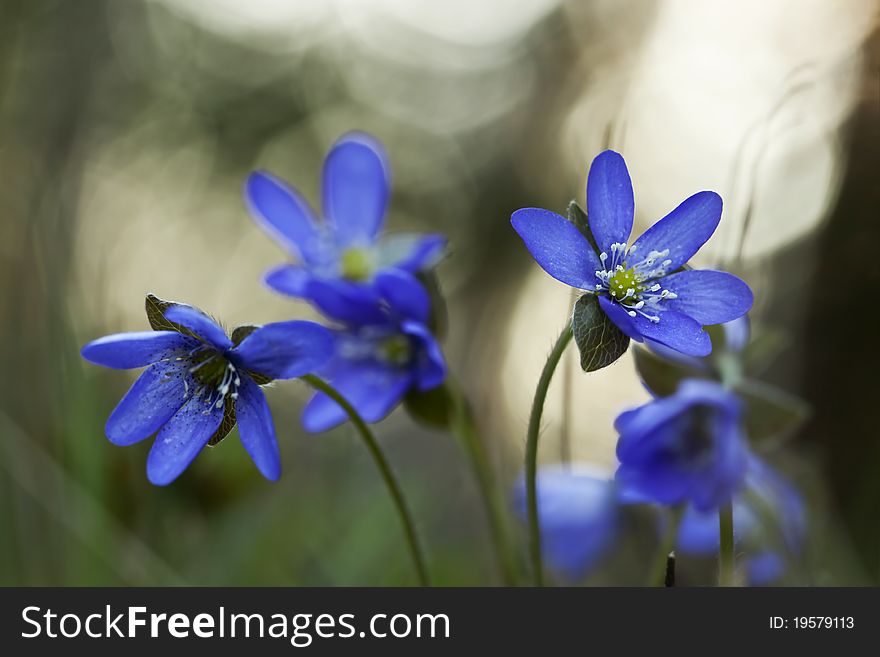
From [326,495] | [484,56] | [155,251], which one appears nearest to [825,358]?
[326,495]

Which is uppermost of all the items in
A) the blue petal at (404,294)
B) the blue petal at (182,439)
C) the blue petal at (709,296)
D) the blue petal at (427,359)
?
the blue petal at (404,294)

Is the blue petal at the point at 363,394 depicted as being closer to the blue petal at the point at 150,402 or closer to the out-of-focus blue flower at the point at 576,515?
the blue petal at the point at 150,402

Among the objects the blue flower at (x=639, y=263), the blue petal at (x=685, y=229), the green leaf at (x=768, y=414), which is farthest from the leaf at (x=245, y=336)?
the green leaf at (x=768, y=414)

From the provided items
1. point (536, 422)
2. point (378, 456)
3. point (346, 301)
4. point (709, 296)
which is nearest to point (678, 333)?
point (709, 296)

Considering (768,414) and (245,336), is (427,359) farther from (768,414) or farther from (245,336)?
(768,414)

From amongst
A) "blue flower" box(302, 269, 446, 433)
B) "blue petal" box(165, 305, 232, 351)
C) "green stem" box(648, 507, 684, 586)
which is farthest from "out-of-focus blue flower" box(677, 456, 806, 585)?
"blue petal" box(165, 305, 232, 351)

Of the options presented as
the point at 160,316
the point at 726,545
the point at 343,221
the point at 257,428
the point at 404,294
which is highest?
the point at 343,221
